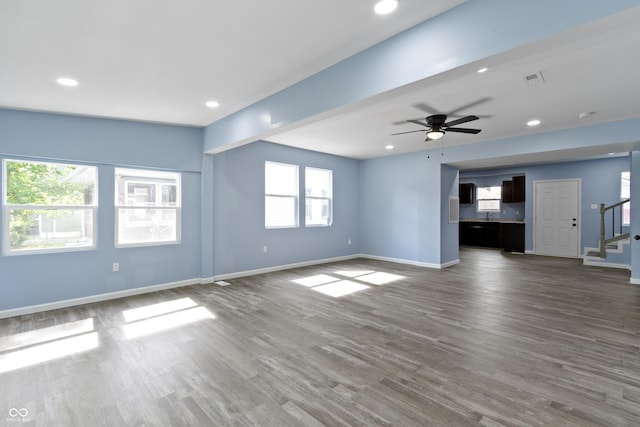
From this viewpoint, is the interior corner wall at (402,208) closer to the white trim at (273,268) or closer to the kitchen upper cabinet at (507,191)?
the white trim at (273,268)

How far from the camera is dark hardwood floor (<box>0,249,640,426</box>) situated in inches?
78.3

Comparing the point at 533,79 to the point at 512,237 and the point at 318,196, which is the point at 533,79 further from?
the point at 512,237

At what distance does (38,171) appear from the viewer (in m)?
3.98

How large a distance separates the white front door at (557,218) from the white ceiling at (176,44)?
8.42 metres

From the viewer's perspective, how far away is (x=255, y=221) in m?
6.00

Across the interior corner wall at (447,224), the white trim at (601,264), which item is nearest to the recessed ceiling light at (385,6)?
the interior corner wall at (447,224)

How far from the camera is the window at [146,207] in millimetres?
4602

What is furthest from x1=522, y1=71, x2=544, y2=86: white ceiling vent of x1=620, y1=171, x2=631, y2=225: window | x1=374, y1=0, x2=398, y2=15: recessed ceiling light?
x1=620, y1=171, x2=631, y2=225: window

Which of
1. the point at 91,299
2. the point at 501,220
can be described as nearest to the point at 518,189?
the point at 501,220

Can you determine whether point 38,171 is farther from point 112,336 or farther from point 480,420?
point 480,420

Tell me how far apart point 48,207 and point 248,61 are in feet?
11.4

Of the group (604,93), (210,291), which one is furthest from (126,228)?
(604,93)

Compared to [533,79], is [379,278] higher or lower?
lower

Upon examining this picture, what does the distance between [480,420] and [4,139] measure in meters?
5.66
